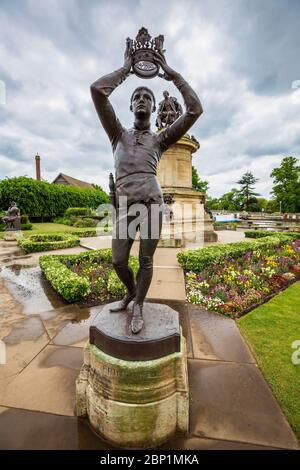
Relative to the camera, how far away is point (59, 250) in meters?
12.1

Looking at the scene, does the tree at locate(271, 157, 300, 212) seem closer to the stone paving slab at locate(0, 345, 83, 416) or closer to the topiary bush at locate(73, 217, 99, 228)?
the topiary bush at locate(73, 217, 99, 228)

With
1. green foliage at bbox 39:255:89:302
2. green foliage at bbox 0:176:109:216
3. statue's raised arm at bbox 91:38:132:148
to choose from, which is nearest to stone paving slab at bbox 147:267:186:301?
green foliage at bbox 39:255:89:302

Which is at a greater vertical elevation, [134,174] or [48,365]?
[134,174]

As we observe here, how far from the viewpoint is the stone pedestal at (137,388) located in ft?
6.75

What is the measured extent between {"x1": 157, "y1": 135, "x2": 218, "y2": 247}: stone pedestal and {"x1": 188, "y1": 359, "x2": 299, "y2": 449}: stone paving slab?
951 cm

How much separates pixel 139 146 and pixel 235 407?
2.76 metres

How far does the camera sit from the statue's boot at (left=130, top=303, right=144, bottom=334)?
2251 mm

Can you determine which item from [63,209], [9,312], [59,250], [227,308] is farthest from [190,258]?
[63,209]

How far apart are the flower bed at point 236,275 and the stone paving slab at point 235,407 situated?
181 cm

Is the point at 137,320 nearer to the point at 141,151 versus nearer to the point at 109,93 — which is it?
the point at 141,151

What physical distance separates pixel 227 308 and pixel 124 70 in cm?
422

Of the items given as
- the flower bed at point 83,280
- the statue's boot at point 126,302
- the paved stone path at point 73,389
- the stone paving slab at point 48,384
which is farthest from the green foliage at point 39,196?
the statue's boot at point 126,302

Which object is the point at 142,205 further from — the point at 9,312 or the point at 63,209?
the point at 63,209

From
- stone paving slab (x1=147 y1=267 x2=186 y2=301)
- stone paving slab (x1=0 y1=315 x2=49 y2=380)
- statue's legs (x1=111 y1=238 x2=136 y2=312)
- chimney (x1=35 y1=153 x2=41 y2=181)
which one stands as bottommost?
stone paving slab (x1=0 y1=315 x2=49 y2=380)
